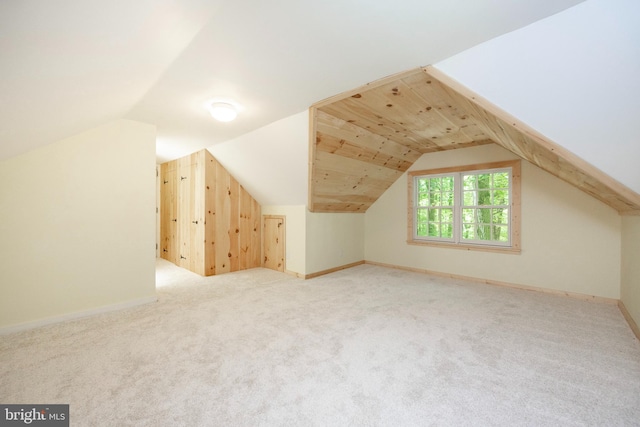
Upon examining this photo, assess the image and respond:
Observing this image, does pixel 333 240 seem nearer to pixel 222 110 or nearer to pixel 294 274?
pixel 294 274

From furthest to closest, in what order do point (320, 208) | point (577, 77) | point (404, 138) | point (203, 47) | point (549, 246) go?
point (320, 208), point (404, 138), point (549, 246), point (203, 47), point (577, 77)

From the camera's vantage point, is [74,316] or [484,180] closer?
[74,316]

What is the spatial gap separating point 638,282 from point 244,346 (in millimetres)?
3528

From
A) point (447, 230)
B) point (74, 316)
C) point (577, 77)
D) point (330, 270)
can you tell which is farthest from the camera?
point (330, 270)

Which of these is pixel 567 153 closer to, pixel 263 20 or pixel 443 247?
pixel 263 20

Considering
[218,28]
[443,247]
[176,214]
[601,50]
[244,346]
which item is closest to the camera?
[601,50]

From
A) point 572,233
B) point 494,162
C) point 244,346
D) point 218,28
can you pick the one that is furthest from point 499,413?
point 494,162

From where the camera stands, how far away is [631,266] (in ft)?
8.61

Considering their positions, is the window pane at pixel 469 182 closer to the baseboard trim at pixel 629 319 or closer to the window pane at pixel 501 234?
the window pane at pixel 501 234

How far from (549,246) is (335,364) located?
11.3ft

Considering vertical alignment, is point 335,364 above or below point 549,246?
below

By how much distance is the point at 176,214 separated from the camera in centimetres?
527

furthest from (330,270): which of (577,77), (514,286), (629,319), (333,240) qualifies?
(577,77)

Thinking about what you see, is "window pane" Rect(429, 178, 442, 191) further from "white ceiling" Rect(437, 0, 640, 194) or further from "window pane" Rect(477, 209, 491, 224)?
"white ceiling" Rect(437, 0, 640, 194)
